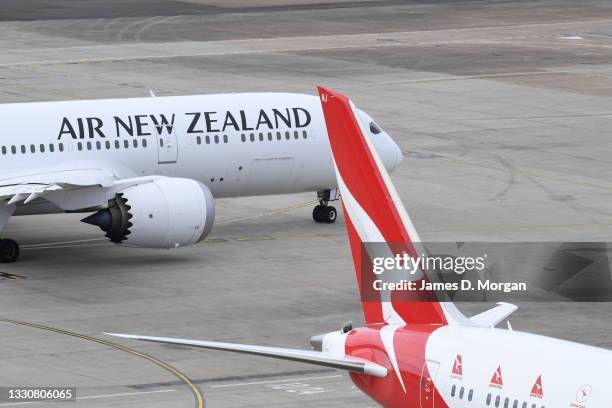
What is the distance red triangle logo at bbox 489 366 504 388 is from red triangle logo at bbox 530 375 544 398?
2.54 feet

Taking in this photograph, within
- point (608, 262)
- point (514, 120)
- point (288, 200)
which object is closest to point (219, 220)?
point (288, 200)

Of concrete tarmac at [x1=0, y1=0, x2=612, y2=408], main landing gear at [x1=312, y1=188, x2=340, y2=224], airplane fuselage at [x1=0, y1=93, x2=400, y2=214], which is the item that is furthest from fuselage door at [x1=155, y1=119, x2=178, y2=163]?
main landing gear at [x1=312, y1=188, x2=340, y2=224]

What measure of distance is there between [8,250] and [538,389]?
2957 cm

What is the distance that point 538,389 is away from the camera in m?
20.6

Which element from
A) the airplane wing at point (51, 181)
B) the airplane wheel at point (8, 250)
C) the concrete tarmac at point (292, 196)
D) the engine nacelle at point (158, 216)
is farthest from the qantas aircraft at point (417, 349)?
the airplane wheel at point (8, 250)

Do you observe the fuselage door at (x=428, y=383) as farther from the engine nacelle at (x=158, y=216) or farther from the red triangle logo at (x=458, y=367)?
the engine nacelle at (x=158, y=216)

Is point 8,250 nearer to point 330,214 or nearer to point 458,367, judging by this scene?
point 330,214

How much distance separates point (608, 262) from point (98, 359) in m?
17.3

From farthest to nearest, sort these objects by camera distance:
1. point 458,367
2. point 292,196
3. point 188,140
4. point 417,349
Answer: point 292,196
point 188,140
point 417,349
point 458,367

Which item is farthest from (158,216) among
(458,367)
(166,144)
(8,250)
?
(458,367)

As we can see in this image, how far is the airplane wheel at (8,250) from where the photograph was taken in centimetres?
4734

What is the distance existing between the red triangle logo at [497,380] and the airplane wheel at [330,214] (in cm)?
3236

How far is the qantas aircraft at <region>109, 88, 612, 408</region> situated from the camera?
20.6 metres

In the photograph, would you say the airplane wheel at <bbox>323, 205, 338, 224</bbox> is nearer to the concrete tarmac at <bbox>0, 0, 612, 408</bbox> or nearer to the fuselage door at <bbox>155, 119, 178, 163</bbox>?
the concrete tarmac at <bbox>0, 0, 612, 408</bbox>
